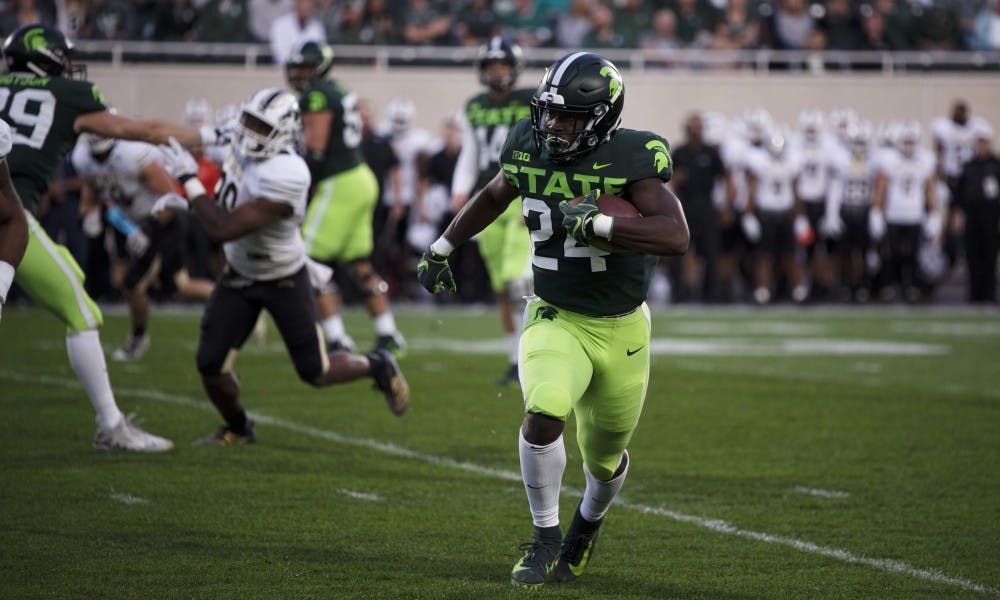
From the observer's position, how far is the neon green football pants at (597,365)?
4320 mm

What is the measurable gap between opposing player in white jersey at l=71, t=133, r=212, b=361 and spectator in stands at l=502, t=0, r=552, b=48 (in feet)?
24.5

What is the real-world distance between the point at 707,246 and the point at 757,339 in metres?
3.57

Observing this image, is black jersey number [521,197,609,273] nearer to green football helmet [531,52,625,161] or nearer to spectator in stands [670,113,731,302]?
green football helmet [531,52,625,161]

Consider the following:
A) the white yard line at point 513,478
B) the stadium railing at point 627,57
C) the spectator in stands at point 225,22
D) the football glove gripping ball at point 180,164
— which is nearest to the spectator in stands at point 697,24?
the stadium railing at point 627,57

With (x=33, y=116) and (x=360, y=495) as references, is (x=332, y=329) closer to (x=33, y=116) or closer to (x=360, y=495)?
(x=33, y=116)

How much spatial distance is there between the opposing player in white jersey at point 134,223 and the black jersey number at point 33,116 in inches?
105

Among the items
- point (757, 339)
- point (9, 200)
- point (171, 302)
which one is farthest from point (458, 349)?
point (9, 200)

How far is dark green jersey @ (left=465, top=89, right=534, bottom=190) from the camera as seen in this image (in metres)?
8.70

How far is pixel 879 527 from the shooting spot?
17.1ft

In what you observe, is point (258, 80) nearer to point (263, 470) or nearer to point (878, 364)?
point (878, 364)

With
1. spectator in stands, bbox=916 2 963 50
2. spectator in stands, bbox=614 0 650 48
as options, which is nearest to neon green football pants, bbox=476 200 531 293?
spectator in stands, bbox=614 0 650 48

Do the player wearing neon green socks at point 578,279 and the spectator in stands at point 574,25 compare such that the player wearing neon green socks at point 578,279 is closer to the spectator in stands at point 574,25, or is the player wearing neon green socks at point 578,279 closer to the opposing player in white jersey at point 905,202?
the opposing player in white jersey at point 905,202

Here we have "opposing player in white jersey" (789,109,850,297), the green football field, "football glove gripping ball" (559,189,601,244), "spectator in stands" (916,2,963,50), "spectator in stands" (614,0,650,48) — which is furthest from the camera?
"spectator in stands" (916,2,963,50)

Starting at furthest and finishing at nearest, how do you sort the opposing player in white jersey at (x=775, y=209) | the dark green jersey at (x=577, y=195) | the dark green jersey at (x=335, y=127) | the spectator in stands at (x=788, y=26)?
the spectator in stands at (x=788, y=26), the opposing player in white jersey at (x=775, y=209), the dark green jersey at (x=335, y=127), the dark green jersey at (x=577, y=195)
